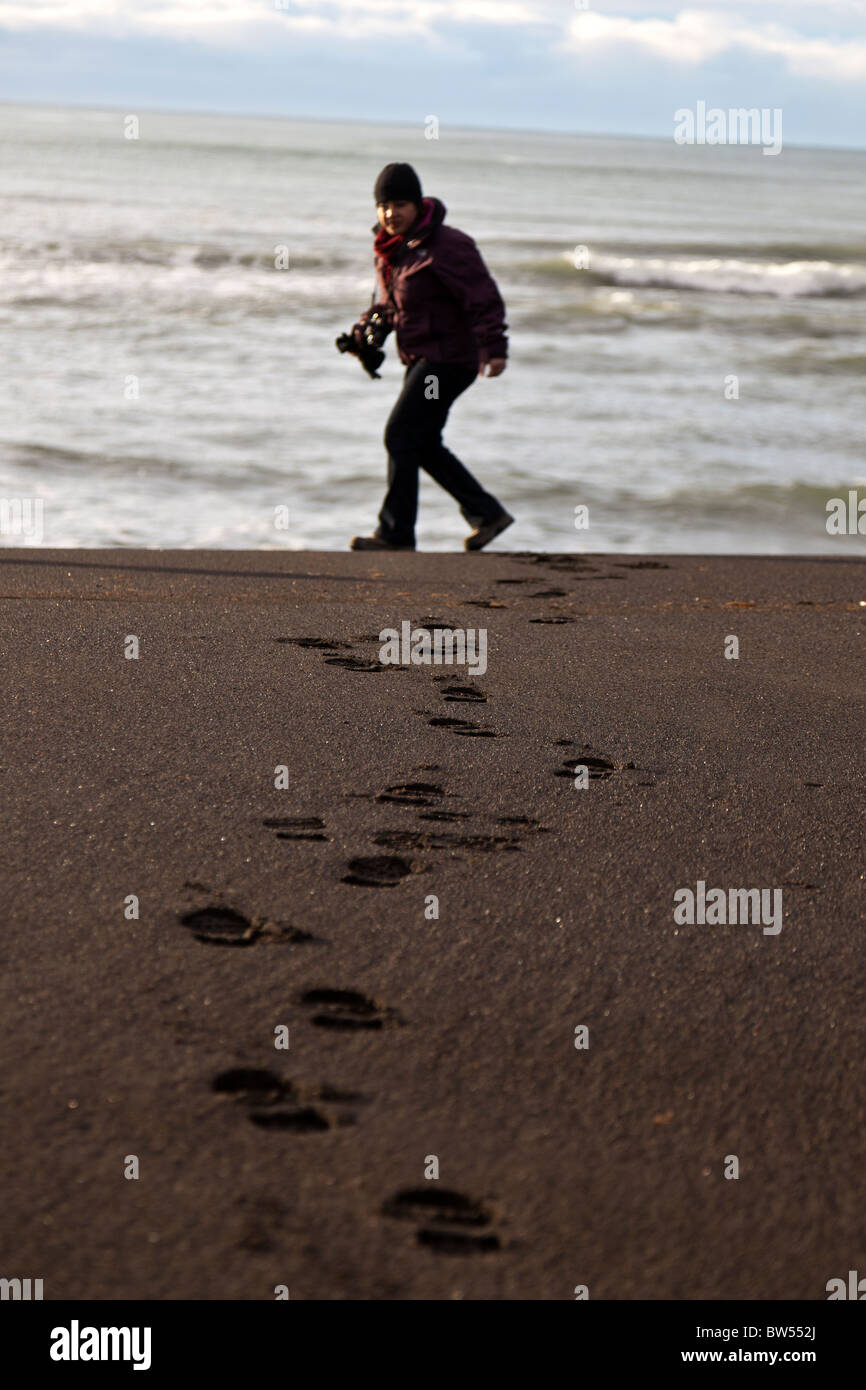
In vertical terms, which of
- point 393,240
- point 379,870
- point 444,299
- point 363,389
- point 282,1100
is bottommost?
point 282,1100

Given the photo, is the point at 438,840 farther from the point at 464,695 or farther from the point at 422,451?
the point at 422,451

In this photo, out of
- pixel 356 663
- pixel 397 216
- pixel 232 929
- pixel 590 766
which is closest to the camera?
pixel 232 929

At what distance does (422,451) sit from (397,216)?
977mm

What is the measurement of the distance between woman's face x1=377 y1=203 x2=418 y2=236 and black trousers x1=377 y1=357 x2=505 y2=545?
0.54 m

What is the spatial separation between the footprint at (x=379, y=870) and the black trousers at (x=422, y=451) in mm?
3451

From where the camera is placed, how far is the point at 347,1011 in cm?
233

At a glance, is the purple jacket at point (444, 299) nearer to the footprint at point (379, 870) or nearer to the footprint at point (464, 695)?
the footprint at point (464, 695)

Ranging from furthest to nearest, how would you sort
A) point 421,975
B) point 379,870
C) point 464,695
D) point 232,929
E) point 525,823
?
1. point 464,695
2. point 525,823
3. point 379,870
4. point 232,929
5. point 421,975

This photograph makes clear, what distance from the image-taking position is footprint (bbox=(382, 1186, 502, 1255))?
6.01ft

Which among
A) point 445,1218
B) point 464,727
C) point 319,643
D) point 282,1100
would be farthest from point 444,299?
point 445,1218

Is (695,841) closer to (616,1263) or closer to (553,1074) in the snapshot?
(553,1074)

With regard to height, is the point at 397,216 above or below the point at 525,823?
above

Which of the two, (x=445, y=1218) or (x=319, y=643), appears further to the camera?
(x=319, y=643)

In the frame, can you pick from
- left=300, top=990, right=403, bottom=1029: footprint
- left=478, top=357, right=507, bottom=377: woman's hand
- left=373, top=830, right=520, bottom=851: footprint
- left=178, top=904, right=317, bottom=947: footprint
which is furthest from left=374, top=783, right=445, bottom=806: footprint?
left=478, top=357, right=507, bottom=377: woman's hand
